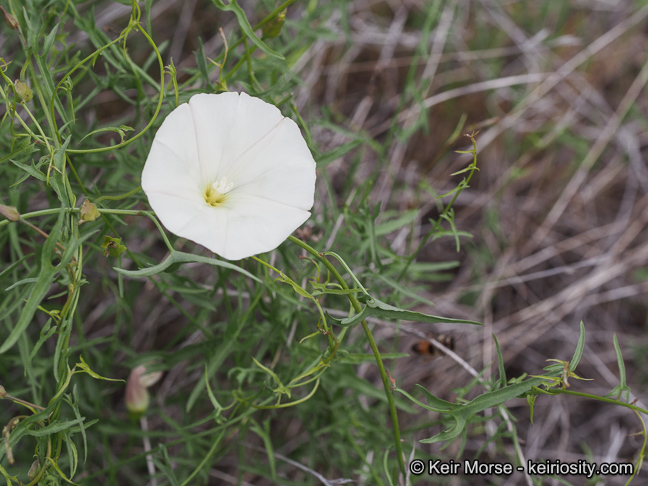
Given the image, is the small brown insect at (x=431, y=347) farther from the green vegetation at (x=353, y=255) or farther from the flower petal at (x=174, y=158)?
the flower petal at (x=174, y=158)

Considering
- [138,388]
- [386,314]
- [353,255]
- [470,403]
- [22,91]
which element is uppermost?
[22,91]

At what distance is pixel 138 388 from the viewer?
199 cm

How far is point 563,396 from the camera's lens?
10.2 ft

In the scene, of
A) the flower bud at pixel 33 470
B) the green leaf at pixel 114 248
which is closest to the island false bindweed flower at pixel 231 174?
the green leaf at pixel 114 248

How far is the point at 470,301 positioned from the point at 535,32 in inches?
73.6

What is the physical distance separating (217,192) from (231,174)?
82mm

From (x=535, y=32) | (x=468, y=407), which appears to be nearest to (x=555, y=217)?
(x=535, y=32)

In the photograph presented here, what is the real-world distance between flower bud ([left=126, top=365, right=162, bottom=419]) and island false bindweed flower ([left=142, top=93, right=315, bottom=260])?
28.7 inches

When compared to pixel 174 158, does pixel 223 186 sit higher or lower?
lower

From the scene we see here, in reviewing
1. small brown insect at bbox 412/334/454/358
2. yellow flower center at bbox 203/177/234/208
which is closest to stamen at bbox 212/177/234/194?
yellow flower center at bbox 203/177/234/208

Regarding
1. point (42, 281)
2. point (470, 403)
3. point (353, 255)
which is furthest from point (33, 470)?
point (353, 255)

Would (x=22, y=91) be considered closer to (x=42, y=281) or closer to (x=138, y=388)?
(x=42, y=281)

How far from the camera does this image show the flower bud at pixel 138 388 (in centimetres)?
197

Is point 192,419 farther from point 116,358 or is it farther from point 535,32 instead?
point 535,32
